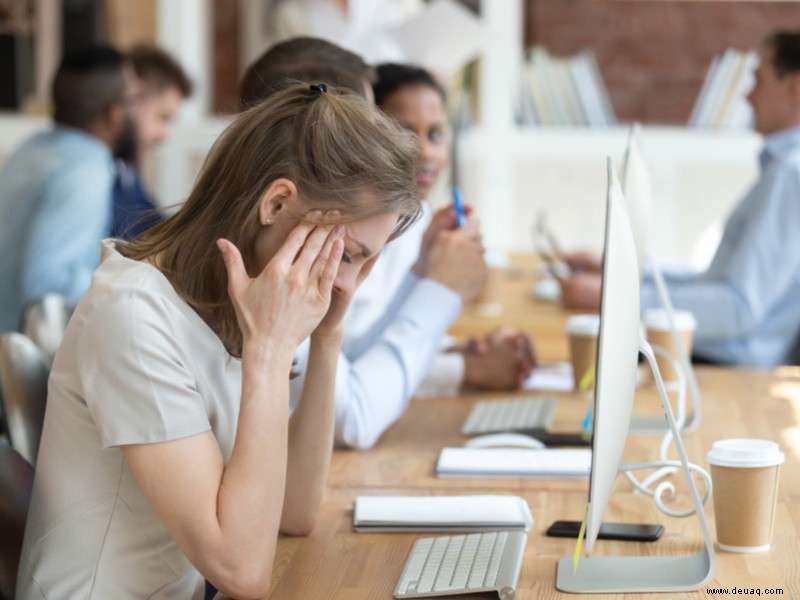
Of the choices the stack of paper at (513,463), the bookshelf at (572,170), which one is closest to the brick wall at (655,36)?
the bookshelf at (572,170)

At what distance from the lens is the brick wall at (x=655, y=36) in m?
5.52

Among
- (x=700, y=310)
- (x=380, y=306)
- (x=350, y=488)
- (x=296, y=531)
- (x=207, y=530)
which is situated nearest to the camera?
(x=207, y=530)

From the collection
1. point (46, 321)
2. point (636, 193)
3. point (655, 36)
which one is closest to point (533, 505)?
point (636, 193)

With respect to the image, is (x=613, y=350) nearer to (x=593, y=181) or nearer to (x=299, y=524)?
(x=299, y=524)

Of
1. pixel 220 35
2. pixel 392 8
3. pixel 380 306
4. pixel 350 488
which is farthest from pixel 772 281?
pixel 220 35

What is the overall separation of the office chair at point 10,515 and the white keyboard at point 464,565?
456 millimetres

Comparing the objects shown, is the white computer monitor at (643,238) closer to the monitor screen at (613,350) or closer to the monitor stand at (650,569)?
the monitor stand at (650,569)

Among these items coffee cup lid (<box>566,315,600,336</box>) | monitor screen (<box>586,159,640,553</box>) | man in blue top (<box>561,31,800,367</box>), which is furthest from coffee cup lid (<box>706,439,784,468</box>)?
man in blue top (<box>561,31,800,367</box>)

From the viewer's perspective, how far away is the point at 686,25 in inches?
218

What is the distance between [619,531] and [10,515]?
700mm

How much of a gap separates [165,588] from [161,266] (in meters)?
0.35

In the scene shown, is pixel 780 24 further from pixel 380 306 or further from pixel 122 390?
pixel 122 390

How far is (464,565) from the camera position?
1.25m

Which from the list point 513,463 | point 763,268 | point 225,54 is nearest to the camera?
point 513,463
